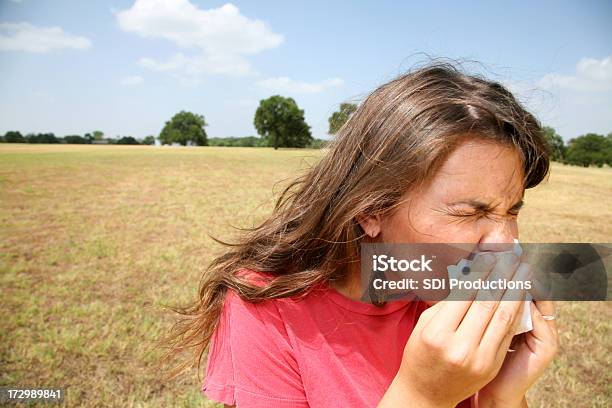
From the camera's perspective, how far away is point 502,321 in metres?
1.21

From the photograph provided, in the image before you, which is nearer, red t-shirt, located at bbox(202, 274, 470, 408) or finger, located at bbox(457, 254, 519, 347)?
finger, located at bbox(457, 254, 519, 347)

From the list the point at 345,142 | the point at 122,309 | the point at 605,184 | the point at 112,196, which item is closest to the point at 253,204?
the point at 112,196

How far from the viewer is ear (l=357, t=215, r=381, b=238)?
166 cm

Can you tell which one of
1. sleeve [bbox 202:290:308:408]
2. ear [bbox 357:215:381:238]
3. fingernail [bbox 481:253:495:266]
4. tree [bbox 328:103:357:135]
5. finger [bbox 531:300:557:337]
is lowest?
sleeve [bbox 202:290:308:408]

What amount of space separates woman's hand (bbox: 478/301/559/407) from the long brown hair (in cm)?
58

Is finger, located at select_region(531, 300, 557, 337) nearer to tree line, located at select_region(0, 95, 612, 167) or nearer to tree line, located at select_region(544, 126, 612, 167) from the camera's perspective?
tree line, located at select_region(0, 95, 612, 167)

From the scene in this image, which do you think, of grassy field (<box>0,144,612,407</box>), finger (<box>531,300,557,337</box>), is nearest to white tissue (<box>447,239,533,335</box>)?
finger (<box>531,300,557,337</box>)

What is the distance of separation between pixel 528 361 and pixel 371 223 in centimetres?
69

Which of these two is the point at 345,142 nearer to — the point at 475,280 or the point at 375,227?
the point at 375,227

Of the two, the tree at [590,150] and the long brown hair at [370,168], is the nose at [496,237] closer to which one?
the long brown hair at [370,168]

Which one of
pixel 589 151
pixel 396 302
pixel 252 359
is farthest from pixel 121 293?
pixel 589 151

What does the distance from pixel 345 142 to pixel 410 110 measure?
31 centimetres

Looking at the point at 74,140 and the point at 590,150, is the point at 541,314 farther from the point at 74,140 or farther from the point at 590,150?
the point at 74,140

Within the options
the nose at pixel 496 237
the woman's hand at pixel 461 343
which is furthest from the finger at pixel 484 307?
the nose at pixel 496 237
